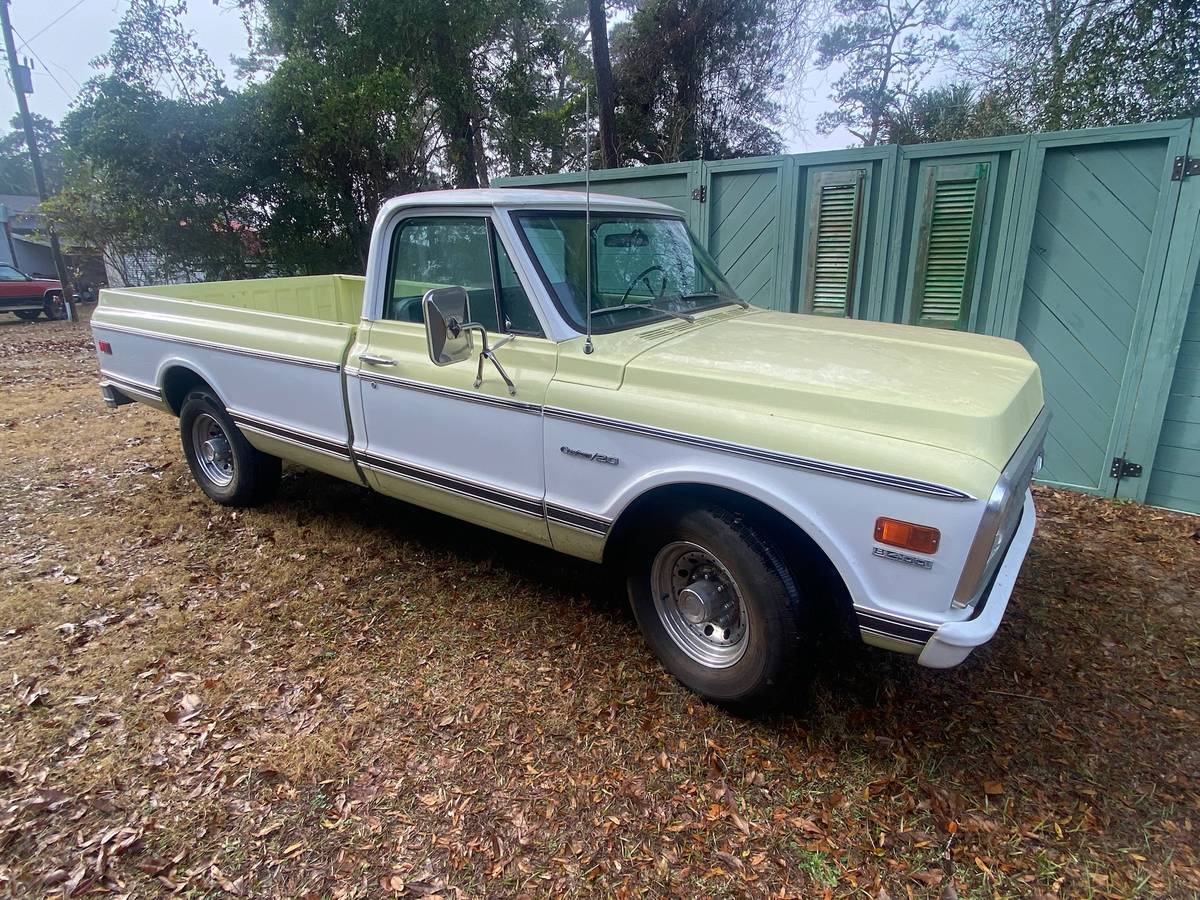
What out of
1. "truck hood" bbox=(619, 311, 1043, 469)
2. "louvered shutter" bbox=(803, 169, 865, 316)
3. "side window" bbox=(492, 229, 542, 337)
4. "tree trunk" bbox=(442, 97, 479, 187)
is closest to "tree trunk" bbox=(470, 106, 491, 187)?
"tree trunk" bbox=(442, 97, 479, 187)

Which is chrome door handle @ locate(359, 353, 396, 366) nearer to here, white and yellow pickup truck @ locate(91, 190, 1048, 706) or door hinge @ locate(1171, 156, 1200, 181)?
white and yellow pickup truck @ locate(91, 190, 1048, 706)

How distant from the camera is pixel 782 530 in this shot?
2.56m

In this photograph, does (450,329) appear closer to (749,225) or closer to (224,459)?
(224,459)

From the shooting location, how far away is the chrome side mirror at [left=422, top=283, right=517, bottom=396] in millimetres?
2750

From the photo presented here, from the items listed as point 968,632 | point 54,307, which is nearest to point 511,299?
point 968,632

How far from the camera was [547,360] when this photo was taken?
117 inches

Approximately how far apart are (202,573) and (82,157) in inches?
411

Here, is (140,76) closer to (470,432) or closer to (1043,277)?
(470,432)

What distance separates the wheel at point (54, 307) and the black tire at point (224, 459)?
53.3ft

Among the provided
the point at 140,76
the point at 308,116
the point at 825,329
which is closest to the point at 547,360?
the point at 825,329

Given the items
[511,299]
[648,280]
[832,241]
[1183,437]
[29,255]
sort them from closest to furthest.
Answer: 1. [511,299]
2. [648,280]
3. [1183,437]
4. [832,241]
5. [29,255]

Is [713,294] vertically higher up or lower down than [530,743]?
higher up

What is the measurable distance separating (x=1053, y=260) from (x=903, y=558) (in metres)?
3.91

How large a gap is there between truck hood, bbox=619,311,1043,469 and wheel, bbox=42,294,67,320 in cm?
1973
